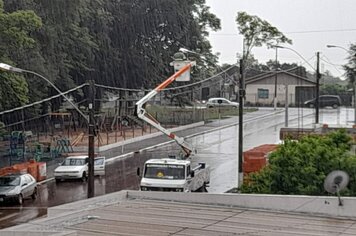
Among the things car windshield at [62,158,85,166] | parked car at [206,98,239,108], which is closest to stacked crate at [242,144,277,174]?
car windshield at [62,158,85,166]

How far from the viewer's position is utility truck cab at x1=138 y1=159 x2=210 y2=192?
1052 inches

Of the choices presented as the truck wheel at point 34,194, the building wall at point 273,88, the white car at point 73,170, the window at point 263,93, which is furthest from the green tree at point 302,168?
the window at point 263,93

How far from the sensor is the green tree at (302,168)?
813 inches

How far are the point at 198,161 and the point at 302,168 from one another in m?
20.6

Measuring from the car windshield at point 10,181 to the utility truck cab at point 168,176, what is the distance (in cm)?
578

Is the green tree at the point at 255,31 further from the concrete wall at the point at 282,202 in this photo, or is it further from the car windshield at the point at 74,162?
the concrete wall at the point at 282,202

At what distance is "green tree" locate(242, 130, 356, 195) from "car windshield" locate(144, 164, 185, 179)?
18.3 ft

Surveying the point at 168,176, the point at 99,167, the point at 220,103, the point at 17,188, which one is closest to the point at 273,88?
the point at 220,103

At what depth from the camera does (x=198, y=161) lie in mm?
41094

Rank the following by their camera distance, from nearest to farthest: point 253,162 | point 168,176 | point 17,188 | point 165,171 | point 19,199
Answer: point 168,176 → point 165,171 → point 19,199 → point 17,188 → point 253,162

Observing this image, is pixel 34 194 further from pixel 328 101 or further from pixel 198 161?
pixel 328 101

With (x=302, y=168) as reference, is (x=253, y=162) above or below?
below

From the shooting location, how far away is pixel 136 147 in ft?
163

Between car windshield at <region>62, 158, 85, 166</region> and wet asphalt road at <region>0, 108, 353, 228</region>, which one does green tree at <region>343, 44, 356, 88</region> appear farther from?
car windshield at <region>62, 158, 85, 166</region>
